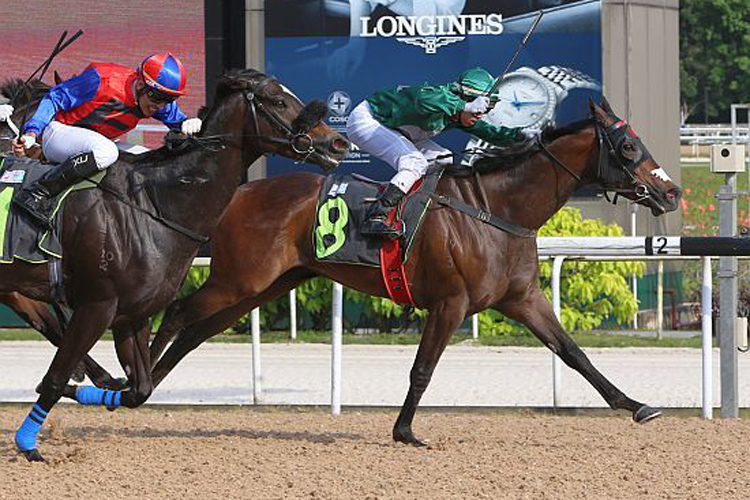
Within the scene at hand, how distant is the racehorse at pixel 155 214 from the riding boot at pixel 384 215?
34.9 inches

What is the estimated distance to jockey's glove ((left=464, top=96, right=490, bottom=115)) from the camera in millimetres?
7445

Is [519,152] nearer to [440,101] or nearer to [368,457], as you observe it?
[440,101]

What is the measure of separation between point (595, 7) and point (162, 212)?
24.4ft

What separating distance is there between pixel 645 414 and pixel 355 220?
164cm

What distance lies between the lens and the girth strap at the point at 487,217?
7434mm

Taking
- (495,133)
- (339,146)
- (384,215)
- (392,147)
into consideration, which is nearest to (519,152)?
(495,133)

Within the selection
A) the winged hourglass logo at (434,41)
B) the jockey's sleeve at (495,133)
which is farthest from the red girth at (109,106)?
the winged hourglass logo at (434,41)

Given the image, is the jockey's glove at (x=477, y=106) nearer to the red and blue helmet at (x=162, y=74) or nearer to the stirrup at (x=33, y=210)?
the red and blue helmet at (x=162, y=74)

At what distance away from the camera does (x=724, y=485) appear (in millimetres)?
6230

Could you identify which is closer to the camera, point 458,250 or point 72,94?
point 72,94

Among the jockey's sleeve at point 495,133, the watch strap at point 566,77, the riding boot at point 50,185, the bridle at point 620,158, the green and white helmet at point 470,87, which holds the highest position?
the watch strap at point 566,77

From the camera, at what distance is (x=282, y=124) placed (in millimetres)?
6664

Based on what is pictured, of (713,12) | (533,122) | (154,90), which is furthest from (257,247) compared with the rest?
(713,12)

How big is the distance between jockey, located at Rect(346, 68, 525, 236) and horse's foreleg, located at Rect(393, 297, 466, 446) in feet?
1.45
